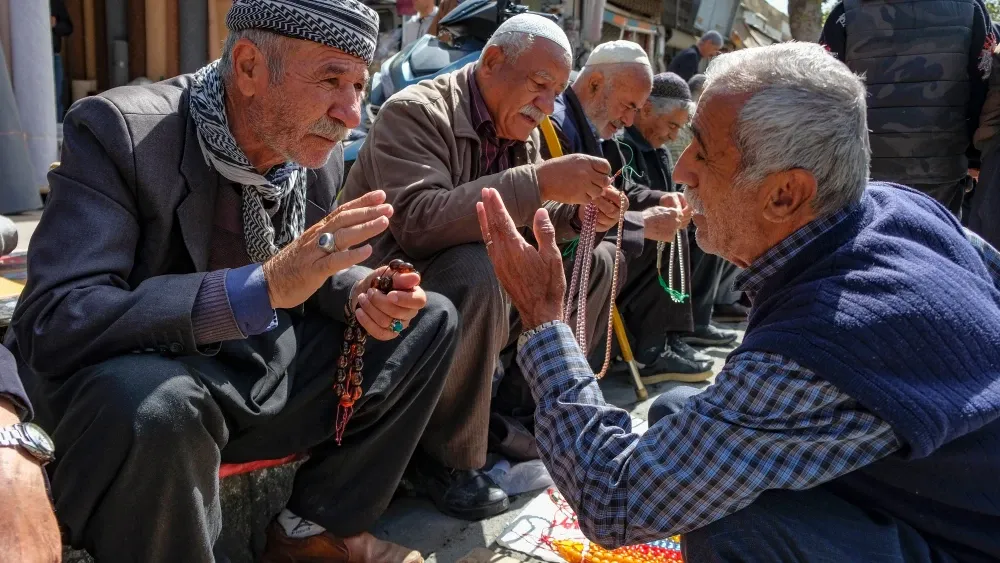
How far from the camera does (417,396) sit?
102 inches

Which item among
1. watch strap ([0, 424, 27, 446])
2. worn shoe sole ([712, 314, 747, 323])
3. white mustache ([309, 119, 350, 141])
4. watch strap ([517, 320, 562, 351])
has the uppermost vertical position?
white mustache ([309, 119, 350, 141])

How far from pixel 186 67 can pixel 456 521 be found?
5667mm

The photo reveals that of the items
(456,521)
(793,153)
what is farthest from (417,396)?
(793,153)

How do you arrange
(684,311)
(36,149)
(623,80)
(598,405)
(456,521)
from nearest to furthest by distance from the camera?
(598,405) < (456,521) < (623,80) < (684,311) < (36,149)

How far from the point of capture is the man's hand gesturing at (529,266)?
2.00 meters

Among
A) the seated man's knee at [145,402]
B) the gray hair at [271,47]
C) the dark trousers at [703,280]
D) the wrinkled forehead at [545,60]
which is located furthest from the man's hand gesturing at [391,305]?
the dark trousers at [703,280]

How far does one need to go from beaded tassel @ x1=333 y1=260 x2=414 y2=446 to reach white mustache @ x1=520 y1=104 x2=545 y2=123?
124cm

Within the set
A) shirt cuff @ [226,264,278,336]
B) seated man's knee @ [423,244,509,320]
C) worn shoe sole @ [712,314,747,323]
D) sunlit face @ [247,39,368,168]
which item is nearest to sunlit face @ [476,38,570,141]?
seated man's knee @ [423,244,509,320]

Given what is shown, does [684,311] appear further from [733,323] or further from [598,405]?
[598,405]

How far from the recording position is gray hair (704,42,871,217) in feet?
5.70

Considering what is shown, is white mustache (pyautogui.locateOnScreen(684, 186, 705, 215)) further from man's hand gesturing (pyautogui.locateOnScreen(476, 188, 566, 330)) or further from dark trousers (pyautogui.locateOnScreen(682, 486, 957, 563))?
dark trousers (pyautogui.locateOnScreen(682, 486, 957, 563))

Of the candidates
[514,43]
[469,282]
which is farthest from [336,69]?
[514,43]

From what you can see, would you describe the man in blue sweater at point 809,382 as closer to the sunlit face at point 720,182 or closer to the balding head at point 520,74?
the sunlit face at point 720,182

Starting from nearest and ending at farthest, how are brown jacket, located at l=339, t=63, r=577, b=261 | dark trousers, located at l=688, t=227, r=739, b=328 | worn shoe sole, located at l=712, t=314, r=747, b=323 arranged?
brown jacket, located at l=339, t=63, r=577, b=261
dark trousers, located at l=688, t=227, r=739, b=328
worn shoe sole, located at l=712, t=314, r=747, b=323
